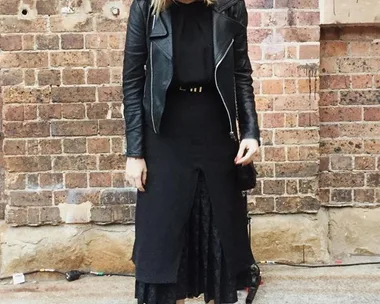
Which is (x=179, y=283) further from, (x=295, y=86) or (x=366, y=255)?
(x=366, y=255)

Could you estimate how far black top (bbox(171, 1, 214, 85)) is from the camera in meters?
A: 2.86

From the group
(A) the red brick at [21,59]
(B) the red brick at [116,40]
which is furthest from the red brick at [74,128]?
(B) the red brick at [116,40]

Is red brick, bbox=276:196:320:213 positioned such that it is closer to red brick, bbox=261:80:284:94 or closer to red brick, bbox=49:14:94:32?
red brick, bbox=261:80:284:94

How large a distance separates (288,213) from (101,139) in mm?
1387

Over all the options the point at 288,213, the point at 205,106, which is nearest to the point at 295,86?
the point at 288,213

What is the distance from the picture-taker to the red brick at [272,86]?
4500 mm

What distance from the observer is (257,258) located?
4.68 meters

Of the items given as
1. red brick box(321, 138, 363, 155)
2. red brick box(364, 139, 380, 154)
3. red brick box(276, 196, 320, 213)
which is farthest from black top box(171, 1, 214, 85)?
red brick box(364, 139, 380, 154)

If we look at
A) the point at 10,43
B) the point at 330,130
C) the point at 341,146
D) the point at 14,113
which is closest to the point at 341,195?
the point at 341,146

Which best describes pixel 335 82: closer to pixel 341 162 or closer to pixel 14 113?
pixel 341 162

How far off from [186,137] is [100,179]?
5.65 feet

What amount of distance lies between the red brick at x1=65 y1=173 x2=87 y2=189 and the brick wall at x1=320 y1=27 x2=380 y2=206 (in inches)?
65.8

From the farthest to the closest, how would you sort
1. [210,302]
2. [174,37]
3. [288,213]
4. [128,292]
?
[288,213] → [128,292] → [210,302] → [174,37]

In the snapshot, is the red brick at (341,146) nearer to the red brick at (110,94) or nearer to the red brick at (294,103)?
the red brick at (294,103)
